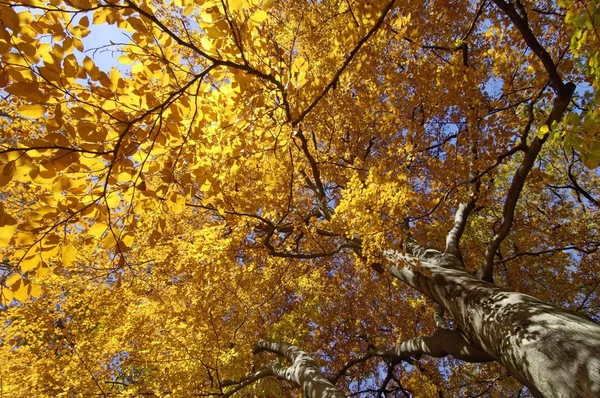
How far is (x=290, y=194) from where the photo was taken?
3.43 meters

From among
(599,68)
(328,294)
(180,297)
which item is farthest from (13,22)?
(328,294)

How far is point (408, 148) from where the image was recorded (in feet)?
16.4

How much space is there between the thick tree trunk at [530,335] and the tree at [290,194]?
16mm

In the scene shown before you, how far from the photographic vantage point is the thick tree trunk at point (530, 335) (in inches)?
70.7

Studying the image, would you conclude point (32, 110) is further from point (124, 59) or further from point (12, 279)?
point (12, 279)

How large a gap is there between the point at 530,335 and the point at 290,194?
234 cm

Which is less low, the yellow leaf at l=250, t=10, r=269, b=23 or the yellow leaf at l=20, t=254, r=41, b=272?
the yellow leaf at l=250, t=10, r=269, b=23

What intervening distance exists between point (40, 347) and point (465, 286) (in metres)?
8.63

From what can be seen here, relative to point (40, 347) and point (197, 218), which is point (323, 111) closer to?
point (197, 218)

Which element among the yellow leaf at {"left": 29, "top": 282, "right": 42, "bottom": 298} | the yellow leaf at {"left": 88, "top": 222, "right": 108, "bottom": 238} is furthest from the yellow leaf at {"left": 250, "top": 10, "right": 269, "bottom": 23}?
the yellow leaf at {"left": 29, "top": 282, "right": 42, "bottom": 298}

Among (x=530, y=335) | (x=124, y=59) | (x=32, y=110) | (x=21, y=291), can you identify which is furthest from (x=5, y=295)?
(x=530, y=335)

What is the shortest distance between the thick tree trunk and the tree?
0.05ft

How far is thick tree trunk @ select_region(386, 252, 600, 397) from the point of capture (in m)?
1.80

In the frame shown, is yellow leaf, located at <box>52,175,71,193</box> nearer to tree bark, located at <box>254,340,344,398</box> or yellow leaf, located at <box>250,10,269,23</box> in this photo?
yellow leaf, located at <box>250,10,269,23</box>
